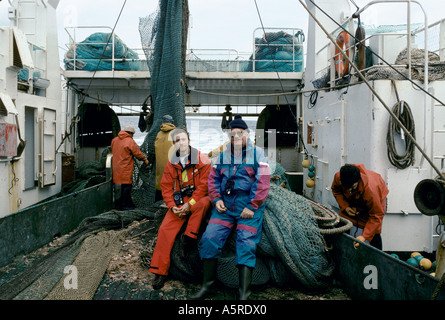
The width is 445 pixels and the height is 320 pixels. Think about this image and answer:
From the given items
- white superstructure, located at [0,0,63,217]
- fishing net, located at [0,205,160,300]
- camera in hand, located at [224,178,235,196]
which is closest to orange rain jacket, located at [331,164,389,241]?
camera in hand, located at [224,178,235,196]

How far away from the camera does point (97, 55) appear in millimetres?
10734

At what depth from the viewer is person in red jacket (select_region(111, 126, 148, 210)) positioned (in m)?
6.54

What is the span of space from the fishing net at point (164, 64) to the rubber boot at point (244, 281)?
325 cm

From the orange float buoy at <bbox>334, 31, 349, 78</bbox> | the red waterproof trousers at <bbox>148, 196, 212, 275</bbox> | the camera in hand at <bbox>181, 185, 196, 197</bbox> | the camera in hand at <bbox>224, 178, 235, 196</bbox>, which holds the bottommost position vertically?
the red waterproof trousers at <bbox>148, 196, 212, 275</bbox>

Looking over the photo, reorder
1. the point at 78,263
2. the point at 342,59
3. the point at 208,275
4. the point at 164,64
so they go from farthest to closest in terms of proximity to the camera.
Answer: the point at 342,59 → the point at 164,64 → the point at 78,263 → the point at 208,275

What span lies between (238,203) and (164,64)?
3415mm

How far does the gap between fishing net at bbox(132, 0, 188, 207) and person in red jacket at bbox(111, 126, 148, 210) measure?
0.20 metres

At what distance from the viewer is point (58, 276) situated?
11.2ft

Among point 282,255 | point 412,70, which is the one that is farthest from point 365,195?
point 412,70

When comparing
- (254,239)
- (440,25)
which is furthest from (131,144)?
(440,25)

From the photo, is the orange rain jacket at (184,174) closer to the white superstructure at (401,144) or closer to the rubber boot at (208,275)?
the rubber boot at (208,275)

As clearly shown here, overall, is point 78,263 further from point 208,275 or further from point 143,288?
point 208,275

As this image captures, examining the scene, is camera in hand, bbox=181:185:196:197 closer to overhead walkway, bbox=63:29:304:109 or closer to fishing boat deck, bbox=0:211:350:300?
fishing boat deck, bbox=0:211:350:300
